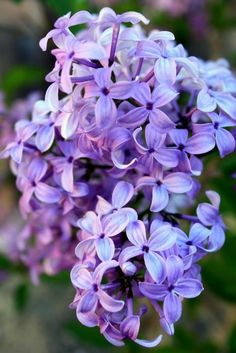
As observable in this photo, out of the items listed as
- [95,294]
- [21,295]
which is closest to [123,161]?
[95,294]

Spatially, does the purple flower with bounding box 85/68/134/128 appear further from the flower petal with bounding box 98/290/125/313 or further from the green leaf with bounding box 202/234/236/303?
the green leaf with bounding box 202/234/236/303

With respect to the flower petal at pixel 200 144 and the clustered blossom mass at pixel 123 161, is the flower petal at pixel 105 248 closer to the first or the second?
the clustered blossom mass at pixel 123 161

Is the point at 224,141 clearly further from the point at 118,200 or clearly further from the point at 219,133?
the point at 118,200

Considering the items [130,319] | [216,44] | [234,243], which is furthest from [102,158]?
[216,44]

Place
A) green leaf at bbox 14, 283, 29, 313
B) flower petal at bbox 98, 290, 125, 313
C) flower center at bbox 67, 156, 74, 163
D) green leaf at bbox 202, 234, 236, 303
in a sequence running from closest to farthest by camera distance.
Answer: flower petal at bbox 98, 290, 125, 313 → flower center at bbox 67, 156, 74, 163 → green leaf at bbox 202, 234, 236, 303 → green leaf at bbox 14, 283, 29, 313

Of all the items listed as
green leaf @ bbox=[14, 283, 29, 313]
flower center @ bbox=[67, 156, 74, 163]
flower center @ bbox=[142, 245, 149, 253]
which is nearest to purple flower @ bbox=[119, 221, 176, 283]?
flower center @ bbox=[142, 245, 149, 253]

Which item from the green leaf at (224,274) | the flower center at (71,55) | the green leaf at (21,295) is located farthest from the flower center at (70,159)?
the green leaf at (21,295)

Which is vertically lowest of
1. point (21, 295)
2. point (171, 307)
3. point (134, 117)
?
point (21, 295)
